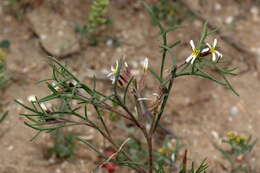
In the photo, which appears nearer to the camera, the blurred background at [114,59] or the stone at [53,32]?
the blurred background at [114,59]

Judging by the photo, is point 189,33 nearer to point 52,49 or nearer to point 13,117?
point 52,49

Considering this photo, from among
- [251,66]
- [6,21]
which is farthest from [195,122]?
[6,21]

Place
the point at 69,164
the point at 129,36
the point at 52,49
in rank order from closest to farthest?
the point at 69,164 < the point at 52,49 < the point at 129,36

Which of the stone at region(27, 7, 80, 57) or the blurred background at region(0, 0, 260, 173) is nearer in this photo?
the blurred background at region(0, 0, 260, 173)

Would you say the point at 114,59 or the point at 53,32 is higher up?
the point at 53,32
